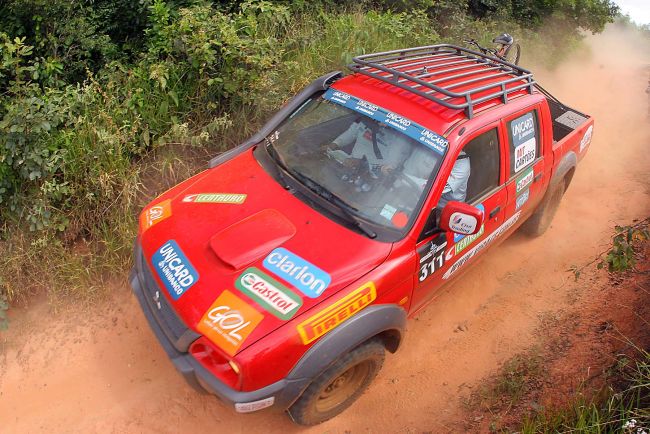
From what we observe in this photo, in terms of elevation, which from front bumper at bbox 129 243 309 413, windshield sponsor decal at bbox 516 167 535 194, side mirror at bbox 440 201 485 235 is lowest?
front bumper at bbox 129 243 309 413

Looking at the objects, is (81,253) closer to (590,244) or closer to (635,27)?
(590,244)

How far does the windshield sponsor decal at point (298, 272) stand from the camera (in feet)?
9.20

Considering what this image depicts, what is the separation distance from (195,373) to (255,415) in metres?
0.86

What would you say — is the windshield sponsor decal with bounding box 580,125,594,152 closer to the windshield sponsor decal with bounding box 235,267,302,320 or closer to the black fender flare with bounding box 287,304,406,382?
the black fender flare with bounding box 287,304,406,382

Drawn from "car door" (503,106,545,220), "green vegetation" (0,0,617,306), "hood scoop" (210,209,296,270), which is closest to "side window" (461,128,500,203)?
"car door" (503,106,545,220)

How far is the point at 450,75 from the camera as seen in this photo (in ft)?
12.3

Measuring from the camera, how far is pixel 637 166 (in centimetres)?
668

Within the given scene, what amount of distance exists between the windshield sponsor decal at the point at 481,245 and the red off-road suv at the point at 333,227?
0.07 feet

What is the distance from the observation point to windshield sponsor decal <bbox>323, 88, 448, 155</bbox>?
10.4 ft

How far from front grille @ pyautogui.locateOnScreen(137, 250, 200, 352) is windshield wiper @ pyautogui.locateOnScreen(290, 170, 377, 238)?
114 cm

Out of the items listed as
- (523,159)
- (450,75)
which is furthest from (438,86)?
(523,159)

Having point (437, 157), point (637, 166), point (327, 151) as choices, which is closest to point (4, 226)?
point (327, 151)

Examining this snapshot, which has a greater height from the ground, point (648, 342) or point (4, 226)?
point (648, 342)

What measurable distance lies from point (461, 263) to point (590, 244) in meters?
2.26
